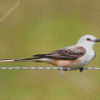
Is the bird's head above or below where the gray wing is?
above

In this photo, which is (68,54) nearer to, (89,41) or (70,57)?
(70,57)

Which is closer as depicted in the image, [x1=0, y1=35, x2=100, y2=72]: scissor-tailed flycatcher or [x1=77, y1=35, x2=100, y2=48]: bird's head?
[x1=0, y1=35, x2=100, y2=72]: scissor-tailed flycatcher

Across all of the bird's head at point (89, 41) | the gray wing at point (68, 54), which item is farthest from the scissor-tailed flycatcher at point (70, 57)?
the bird's head at point (89, 41)

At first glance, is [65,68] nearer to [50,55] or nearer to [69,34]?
[50,55]

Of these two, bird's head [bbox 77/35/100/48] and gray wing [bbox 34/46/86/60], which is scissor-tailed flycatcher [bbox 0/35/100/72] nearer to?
gray wing [bbox 34/46/86/60]

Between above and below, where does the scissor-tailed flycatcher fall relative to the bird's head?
below

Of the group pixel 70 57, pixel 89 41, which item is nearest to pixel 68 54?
pixel 70 57

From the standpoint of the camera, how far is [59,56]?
18.7 feet

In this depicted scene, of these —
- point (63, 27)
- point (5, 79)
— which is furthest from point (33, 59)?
point (63, 27)

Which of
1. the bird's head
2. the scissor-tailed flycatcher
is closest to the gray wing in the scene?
the scissor-tailed flycatcher

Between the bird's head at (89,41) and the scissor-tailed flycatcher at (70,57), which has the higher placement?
the bird's head at (89,41)

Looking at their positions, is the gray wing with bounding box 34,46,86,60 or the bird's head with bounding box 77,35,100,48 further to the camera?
the bird's head with bounding box 77,35,100,48

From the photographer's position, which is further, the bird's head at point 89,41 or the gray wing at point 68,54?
the bird's head at point 89,41

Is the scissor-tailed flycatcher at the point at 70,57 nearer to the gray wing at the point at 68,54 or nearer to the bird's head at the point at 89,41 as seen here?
the gray wing at the point at 68,54
